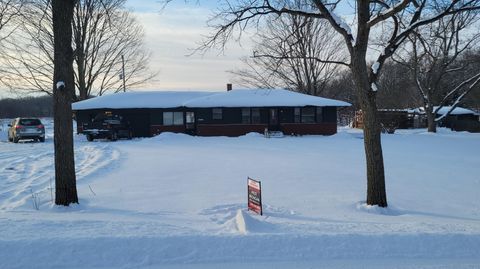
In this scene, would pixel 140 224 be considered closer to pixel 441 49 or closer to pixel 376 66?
pixel 376 66

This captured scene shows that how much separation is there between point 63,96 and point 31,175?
21.9ft

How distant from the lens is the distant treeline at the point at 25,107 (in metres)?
112

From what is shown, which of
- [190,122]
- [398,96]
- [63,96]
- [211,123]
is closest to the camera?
[63,96]

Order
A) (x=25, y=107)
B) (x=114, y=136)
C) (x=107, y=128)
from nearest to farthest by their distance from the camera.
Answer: (x=107, y=128) < (x=114, y=136) < (x=25, y=107)

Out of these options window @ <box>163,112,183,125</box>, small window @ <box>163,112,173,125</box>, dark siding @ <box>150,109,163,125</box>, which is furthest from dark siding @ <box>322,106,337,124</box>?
dark siding @ <box>150,109,163,125</box>

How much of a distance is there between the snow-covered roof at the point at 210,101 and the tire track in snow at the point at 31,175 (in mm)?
14372

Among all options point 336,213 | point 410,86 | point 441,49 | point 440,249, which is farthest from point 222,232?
point 410,86

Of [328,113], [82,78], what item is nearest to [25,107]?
[82,78]

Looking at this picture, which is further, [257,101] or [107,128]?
[257,101]

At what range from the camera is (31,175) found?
14297 mm

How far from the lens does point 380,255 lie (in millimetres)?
5258

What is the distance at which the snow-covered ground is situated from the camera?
510cm

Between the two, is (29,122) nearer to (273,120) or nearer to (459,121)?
(273,120)

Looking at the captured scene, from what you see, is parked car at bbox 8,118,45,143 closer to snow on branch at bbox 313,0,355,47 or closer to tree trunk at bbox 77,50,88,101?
tree trunk at bbox 77,50,88,101
